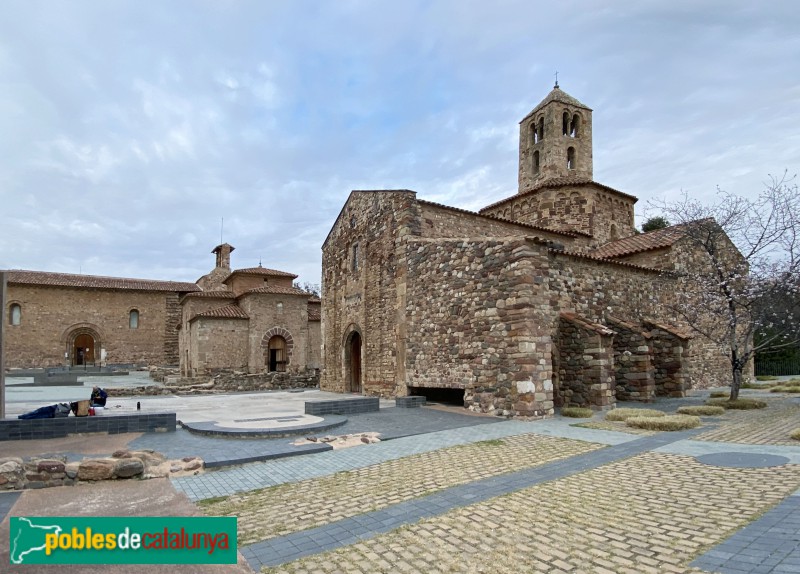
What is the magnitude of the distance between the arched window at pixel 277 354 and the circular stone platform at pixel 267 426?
18620 millimetres

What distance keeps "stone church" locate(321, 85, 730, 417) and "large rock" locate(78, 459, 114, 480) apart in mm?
9493

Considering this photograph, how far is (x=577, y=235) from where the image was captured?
25000mm

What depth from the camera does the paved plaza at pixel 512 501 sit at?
166 inches

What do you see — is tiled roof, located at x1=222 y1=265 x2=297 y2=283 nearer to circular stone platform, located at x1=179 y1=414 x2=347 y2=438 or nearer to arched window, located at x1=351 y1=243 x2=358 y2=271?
arched window, located at x1=351 y1=243 x2=358 y2=271

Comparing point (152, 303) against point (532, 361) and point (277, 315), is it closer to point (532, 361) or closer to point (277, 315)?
point (277, 315)

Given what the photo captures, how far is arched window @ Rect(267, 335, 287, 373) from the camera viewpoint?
3086cm

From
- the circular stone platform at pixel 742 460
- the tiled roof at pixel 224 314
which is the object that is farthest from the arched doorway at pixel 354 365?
the circular stone platform at pixel 742 460

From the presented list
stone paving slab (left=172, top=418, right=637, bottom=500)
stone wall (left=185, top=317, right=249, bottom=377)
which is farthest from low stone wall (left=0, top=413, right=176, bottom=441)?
stone wall (left=185, top=317, right=249, bottom=377)

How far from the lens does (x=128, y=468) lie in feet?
22.9

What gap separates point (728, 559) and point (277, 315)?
28.7m

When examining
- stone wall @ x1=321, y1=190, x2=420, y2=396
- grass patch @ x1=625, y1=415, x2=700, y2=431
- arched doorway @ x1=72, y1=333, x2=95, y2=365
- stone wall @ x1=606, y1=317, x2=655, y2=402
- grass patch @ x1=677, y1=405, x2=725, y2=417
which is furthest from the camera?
arched doorway @ x1=72, y1=333, x2=95, y2=365

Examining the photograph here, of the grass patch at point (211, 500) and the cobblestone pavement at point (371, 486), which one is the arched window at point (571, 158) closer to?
the cobblestone pavement at point (371, 486)

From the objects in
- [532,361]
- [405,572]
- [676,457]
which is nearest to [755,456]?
[676,457]

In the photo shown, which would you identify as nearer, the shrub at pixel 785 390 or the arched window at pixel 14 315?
the shrub at pixel 785 390
